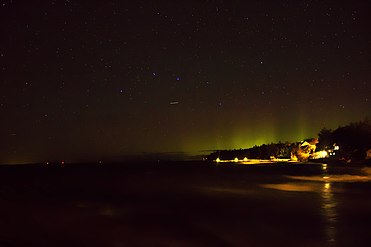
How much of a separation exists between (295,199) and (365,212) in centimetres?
651

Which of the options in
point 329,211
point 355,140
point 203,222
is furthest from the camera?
point 355,140

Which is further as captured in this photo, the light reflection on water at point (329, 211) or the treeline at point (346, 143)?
the treeline at point (346, 143)

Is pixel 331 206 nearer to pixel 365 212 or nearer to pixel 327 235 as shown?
pixel 365 212

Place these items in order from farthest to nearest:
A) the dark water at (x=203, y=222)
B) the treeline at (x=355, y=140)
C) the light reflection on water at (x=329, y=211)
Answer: the treeline at (x=355, y=140), the light reflection on water at (x=329, y=211), the dark water at (x=203, y=222)

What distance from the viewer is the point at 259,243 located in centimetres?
1386

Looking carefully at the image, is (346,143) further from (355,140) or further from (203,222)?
(203,222)

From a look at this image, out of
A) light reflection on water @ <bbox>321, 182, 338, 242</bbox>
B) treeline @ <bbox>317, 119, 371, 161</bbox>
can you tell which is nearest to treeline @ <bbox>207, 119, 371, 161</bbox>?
treeline @ <bbox>317, 119, 371, 161</bbox>

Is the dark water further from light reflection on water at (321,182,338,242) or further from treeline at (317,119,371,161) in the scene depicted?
treeline at (317,119,371,161)

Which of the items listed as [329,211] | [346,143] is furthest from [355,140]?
[329,211]

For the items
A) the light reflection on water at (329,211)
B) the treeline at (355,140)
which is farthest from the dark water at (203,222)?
the treeline at (355,140)

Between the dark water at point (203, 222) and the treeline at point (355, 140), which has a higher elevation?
A: the treeline at point (355, 140)

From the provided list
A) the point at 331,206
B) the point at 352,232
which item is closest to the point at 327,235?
the point at 352,232

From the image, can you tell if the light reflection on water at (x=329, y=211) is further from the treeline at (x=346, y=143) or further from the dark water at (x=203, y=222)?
the treeline at (x=346, y=143)

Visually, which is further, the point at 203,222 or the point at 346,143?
the point at 346,143
